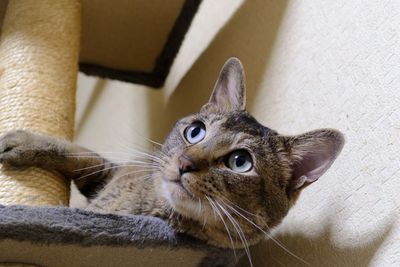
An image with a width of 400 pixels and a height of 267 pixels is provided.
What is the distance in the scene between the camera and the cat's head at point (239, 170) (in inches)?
38.8

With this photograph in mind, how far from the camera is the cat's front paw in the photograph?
3.59 ft

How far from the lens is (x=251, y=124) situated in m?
1.10

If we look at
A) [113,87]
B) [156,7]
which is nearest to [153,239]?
[156,7]

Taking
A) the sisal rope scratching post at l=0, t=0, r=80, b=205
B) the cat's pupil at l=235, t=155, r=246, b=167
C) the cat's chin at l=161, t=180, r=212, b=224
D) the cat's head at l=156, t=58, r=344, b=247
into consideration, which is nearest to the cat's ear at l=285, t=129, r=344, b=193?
the cat's head at l=156, t=58, r=344, b=247

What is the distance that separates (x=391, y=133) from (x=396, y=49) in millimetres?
169

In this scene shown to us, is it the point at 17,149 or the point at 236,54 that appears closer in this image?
the point at 17,149

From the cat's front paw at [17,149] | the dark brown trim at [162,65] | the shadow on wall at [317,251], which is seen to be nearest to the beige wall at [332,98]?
the shadow on wall at [317,251]

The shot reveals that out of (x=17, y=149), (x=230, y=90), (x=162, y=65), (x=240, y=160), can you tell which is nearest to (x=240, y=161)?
(x=240, y=160)

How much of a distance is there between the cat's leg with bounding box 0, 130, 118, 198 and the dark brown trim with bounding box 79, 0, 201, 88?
2.03 ft

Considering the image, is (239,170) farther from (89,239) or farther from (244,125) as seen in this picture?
(89,239)

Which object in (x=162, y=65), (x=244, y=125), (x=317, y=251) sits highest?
(x=162, y=65)

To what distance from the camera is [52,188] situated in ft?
3.71

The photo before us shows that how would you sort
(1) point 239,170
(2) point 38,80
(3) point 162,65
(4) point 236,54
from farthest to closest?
(3) point 162,65, (4) point 236,54, (2) point 38,80, (1) point 239,170

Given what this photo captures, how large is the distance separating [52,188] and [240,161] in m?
0.43
